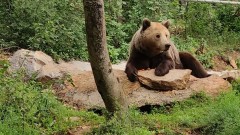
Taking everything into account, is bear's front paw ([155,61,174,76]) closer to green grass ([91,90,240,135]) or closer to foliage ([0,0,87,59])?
green grass ([91,90,240,135])

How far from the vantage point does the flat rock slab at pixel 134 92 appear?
23.4 ft

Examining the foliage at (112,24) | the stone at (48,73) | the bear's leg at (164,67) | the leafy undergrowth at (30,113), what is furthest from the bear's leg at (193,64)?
the leafy undergrowth at (30,113)

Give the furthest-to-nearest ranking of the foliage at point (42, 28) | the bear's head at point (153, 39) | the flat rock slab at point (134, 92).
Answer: the foliage at point (42, 28), the bear's head at point (153, 39), the flat rock slab at point (134, 92)

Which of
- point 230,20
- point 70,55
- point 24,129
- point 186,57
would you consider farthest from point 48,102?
point 230,20

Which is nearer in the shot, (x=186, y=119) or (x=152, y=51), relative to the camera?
(x=186, y=119)

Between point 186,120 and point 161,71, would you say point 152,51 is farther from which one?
point 186,120

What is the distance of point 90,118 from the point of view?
6.39 m

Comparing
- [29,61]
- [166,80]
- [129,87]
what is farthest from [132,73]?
[29,61]

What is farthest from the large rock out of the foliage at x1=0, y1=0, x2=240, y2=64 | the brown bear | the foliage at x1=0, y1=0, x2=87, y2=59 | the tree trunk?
the foliage at x1=0, y1=0, x2=240, y2=64

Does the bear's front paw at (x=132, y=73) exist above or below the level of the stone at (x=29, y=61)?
above

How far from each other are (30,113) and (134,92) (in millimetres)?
2056

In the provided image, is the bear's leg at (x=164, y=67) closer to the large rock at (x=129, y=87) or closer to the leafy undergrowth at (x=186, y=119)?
the large rock at (x=129, y=87)

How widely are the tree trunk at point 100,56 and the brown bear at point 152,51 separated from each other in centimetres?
199

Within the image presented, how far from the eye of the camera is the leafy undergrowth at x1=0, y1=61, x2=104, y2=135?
5559 mm
